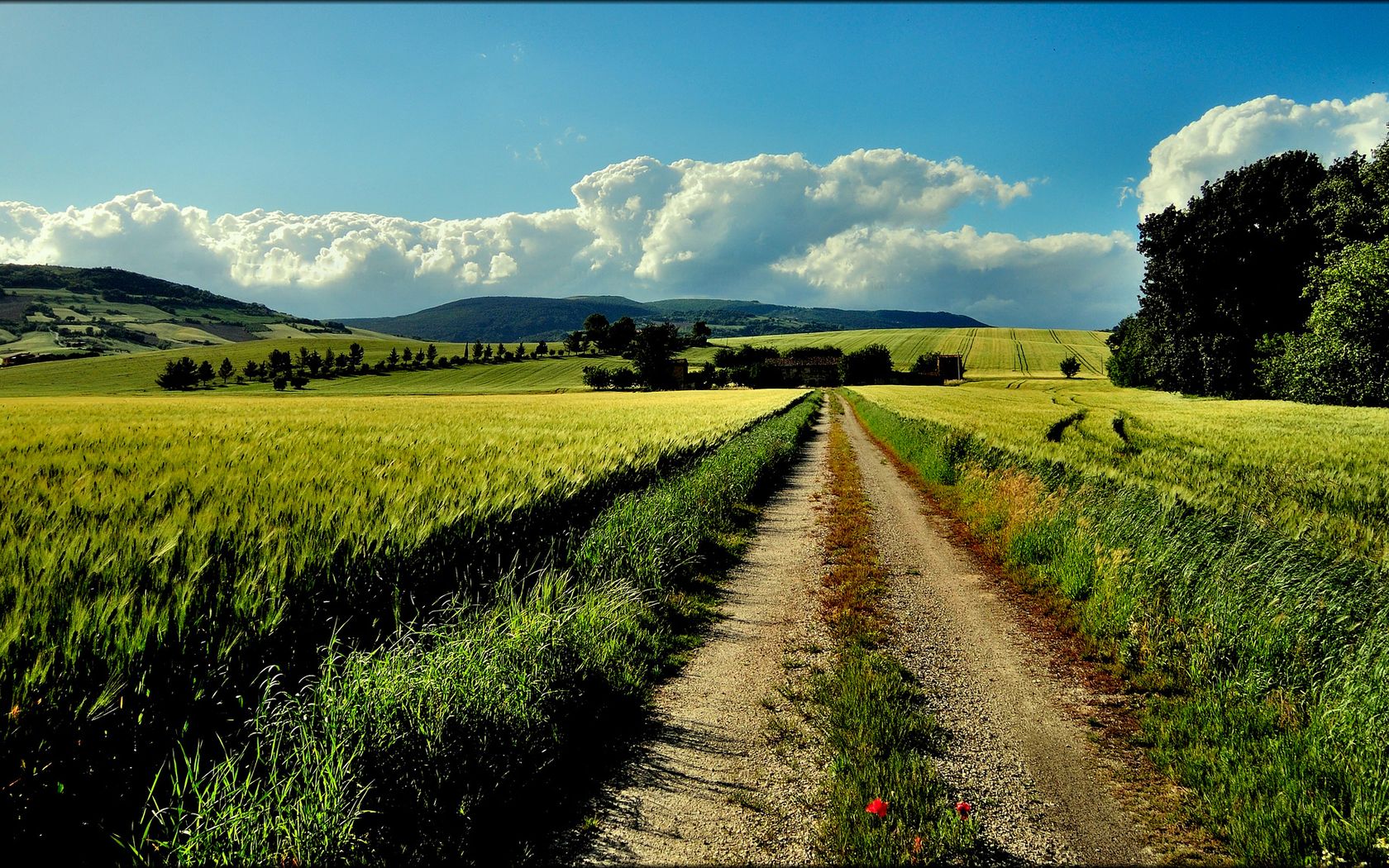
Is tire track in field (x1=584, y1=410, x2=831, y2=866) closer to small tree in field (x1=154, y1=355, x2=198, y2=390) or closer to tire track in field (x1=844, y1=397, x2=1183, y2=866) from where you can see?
tire track in field (x1=844, y1=397, x2=1183, y2=866)

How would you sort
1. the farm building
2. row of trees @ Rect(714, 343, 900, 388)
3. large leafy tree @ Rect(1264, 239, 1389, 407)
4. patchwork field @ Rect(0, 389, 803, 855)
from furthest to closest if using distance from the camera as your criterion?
1. the farm building
2. row of trees @ Rect(714, 343, 900, 388)
3. large leafy tree @ Rect(1264, 239, 1389, 407)
4. patchwork field @ Rect(0, 389, 803, 855)

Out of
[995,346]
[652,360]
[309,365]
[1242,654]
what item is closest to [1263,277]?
[1242,654]

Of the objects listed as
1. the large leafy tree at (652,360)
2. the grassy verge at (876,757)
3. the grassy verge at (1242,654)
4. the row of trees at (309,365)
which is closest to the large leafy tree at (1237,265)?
the grassy verge at (1242,654)

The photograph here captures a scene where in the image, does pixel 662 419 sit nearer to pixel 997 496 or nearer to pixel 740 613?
pixel 997 496

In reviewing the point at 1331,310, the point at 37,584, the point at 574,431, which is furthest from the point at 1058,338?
the point at 37,584

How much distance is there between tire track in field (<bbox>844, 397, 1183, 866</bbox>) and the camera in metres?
3.06

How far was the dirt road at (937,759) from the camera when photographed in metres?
3.02

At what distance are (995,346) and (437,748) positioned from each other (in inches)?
6823

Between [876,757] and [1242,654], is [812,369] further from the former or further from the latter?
[876,757]

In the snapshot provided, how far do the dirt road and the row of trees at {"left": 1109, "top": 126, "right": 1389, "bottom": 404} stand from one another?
31878mm

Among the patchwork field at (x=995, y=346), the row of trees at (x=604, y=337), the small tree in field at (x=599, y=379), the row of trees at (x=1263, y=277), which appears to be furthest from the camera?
the row of trees at (x=604, y=337)

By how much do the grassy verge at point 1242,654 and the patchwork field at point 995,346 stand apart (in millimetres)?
119574

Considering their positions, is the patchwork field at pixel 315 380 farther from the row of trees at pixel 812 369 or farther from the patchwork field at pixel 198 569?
the patchwork field at pixel 198 569

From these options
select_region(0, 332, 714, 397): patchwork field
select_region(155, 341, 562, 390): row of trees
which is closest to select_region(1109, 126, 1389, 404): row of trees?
select_region(0, 332, 714, 397): patchwork field
